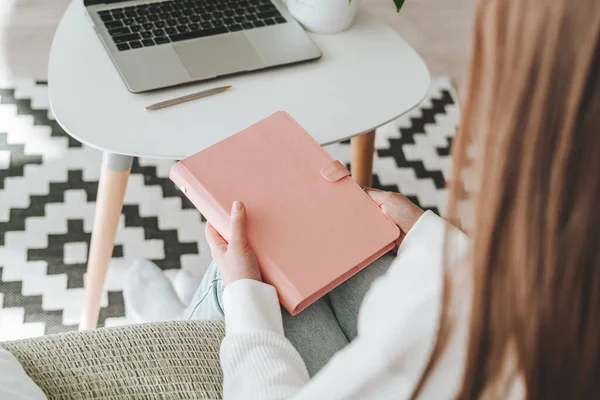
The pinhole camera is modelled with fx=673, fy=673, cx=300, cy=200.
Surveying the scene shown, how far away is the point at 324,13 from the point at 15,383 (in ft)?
2.29

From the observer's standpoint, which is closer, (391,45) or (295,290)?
(295,290)

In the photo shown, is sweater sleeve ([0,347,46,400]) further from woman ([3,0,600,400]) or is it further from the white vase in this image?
the white vase

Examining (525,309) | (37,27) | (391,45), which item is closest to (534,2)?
(525,309)

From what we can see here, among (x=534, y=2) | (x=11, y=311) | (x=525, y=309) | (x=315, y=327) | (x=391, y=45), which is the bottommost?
(x=11, y=311)

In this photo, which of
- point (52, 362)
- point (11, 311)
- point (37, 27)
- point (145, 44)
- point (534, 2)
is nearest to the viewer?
point (534, 2)

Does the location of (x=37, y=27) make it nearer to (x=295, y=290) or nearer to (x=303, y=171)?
(x=303, y=171)

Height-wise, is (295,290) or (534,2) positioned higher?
(534,2)

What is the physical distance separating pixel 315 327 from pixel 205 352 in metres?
0.13

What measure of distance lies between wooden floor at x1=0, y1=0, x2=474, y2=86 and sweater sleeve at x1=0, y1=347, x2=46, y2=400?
1.15m

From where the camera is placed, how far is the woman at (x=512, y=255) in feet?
1.32

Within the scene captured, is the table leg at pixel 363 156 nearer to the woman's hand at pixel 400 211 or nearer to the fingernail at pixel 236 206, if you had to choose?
the woman's hand at pixel 400 211

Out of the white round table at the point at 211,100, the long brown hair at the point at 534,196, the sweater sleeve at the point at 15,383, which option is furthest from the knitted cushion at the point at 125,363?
the long brown hair at the point at 534,196

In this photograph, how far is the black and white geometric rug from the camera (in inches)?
50.6

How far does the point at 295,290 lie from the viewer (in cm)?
77
